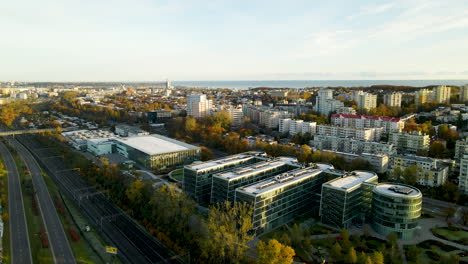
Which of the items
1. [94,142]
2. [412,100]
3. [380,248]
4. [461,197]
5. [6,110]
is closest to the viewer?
[380,248]

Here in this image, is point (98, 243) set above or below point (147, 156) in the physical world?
below

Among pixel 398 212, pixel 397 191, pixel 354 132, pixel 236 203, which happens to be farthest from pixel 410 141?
pixel 236 203

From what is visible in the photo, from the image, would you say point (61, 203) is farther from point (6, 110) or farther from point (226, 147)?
point (6, 110)

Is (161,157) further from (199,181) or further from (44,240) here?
(44,240)

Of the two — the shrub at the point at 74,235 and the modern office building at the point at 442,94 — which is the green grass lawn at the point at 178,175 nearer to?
the shrub at the point at 74,235

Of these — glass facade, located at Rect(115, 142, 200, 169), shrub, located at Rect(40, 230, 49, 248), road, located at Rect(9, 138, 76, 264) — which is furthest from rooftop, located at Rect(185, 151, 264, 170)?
shrub, located at Rect(40, 230, 49, 248)

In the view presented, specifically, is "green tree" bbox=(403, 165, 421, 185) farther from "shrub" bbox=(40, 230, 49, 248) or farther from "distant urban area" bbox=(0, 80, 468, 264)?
"shrub" bbox=(40, 230, 49, 248)

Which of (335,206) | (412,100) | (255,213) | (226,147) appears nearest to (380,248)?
(335,206)

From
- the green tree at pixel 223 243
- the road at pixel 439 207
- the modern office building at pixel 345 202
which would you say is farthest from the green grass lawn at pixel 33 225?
the road at pixel 439 207
